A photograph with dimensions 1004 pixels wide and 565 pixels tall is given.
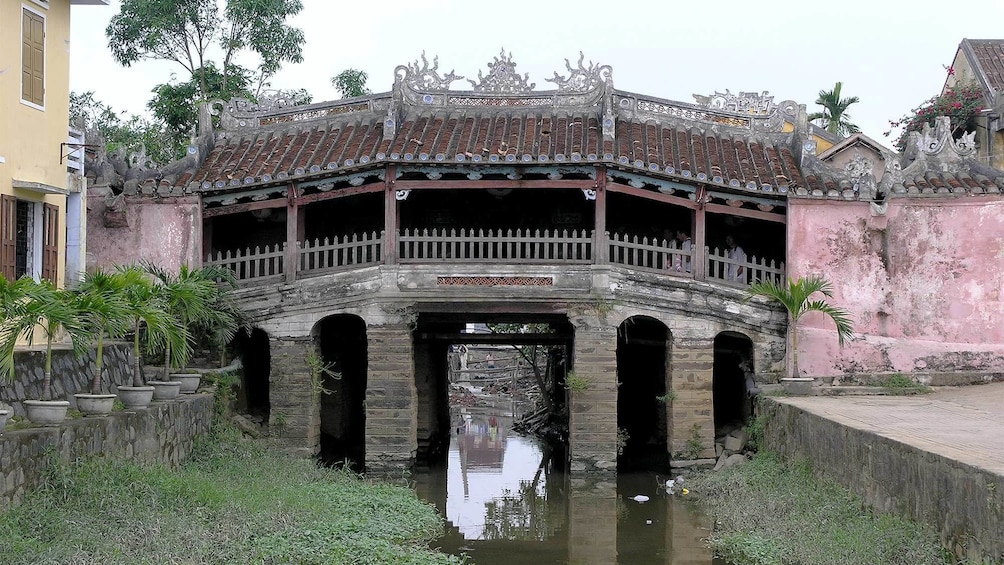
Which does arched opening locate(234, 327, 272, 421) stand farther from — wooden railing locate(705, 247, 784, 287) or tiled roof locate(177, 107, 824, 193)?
wooden railing locate(705, 247, 784, 287)

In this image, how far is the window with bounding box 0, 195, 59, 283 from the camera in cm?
1498

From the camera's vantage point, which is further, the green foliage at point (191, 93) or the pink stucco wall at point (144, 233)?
the green foliage at point (191, 93)

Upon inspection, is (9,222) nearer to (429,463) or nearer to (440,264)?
(440,264)

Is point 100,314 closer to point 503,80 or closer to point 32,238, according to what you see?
point 32,238

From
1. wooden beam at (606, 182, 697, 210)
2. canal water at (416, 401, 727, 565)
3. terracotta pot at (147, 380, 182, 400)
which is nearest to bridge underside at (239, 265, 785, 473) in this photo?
canal water at (416, 401, 727, 565)

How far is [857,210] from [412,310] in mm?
7514

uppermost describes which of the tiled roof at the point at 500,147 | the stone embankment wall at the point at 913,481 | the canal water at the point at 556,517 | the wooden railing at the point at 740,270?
the tiled roof at the point at 500,147

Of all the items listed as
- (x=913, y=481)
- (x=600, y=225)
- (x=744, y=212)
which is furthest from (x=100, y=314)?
(x=744, y=212)

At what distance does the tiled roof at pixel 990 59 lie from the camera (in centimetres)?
3052

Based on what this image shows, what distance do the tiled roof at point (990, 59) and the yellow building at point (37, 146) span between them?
75.5 ft

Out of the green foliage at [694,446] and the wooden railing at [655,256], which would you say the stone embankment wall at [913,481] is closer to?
the green foliage at [694,446]

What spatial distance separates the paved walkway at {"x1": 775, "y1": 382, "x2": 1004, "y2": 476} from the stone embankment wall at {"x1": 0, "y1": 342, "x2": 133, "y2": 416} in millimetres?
8986

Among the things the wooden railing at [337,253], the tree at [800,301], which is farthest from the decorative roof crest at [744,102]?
the wooden railing at [337,253]

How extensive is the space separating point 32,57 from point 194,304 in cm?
394
